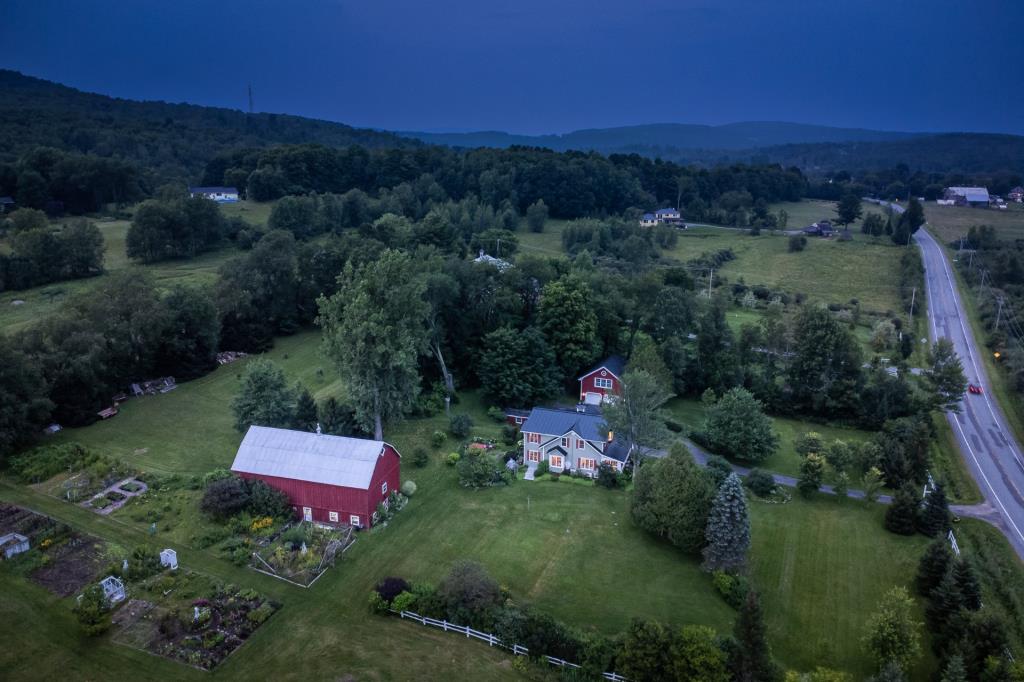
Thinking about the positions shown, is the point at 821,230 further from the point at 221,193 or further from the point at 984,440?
the point at 221,193

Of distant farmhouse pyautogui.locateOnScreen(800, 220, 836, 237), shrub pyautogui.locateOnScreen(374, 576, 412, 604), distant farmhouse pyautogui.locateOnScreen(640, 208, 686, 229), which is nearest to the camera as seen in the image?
shrub pyautogui.locateOnScreen(374, 576, 412, 604)

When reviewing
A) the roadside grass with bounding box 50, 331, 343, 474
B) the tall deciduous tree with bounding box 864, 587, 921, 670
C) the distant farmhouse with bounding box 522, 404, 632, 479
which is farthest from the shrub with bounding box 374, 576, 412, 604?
the tall deciduous tree with bounding box 864, 587, 921, 670

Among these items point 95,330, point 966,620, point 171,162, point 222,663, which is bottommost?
point 222,663

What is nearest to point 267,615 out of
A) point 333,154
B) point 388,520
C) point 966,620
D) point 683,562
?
point 388,520

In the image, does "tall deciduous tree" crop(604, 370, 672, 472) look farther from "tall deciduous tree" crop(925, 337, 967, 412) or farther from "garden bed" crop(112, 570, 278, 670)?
"tall deciduous tree" crop(925, 337, 967, 412)

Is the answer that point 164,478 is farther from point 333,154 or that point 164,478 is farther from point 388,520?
point 333,154

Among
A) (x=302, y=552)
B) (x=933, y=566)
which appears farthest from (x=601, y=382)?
(x=302, y=552)
